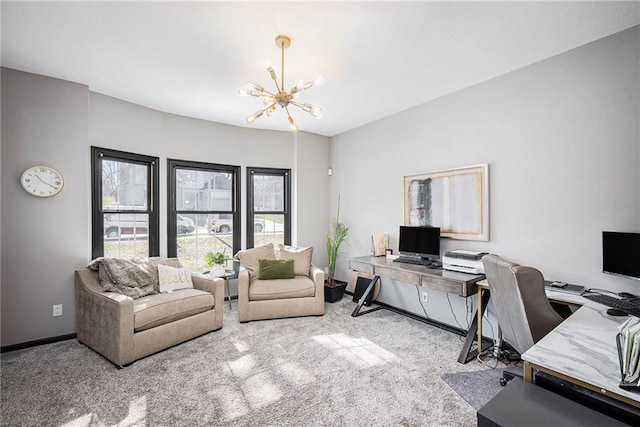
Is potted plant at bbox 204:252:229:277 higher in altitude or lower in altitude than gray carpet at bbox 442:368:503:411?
higher

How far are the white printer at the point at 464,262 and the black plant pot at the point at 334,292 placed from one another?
1.80 m

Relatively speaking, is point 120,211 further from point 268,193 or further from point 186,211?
point 268,193

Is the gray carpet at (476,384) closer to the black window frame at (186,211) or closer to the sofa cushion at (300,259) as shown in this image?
the sofa cushion at (300,259)

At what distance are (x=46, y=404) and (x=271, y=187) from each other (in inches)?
140

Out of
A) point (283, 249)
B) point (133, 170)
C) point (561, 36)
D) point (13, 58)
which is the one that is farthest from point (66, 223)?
point (561, 36)

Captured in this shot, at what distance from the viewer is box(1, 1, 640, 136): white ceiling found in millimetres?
2012

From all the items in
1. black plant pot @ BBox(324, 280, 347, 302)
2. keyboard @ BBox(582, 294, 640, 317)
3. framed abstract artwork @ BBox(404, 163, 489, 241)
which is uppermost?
framed abstract artwork @ BBox(404, 163, 489, 241)

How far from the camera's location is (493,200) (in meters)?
3.05

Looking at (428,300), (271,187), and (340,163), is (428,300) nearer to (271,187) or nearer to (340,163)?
(340,163)

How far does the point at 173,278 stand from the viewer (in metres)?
3.35

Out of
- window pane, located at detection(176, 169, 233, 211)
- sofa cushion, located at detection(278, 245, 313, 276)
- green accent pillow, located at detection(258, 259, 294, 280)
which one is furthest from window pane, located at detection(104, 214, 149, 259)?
sofa cushion, located at detection(278, 245, 313, 276)

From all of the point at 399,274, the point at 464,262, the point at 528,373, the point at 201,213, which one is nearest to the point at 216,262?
the point at 201,213

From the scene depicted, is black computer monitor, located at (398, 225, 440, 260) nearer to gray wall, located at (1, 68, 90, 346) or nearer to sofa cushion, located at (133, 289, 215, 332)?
sofa cushion, located at (133, 289, 215, 332)

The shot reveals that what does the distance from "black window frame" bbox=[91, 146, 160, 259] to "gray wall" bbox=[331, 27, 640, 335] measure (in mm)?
3430
